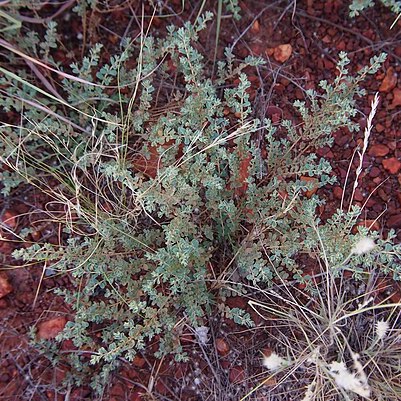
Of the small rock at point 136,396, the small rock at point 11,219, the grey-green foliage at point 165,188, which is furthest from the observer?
the small rock at point 11,219

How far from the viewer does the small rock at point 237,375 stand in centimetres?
176

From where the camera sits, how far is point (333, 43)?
199 centimetres

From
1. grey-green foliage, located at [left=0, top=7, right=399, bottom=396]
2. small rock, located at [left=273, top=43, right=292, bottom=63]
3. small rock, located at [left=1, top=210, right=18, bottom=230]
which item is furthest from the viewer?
small rock, located at [left=273, top=43, right=292, bottom=63]

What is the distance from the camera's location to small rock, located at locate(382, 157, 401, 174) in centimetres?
192

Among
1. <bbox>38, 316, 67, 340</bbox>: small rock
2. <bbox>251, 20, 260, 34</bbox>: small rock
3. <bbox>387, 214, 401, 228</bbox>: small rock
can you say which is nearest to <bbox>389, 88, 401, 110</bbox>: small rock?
<bbox>387, 214, 401, 228</bbox>: small rock

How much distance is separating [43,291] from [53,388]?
309 mm

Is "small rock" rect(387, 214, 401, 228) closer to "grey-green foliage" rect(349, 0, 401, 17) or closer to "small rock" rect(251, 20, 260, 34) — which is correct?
"grey-green foliage" rect(349, 0, 401, 17)

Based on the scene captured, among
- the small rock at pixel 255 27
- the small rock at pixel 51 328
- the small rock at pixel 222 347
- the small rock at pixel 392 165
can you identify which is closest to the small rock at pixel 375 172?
the small rock at pixel 392 165

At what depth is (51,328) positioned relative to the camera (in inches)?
70.9

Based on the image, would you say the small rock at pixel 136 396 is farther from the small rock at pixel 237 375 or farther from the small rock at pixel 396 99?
the small rock at pixel 396 99

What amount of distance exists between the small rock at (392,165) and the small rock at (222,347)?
0.81m

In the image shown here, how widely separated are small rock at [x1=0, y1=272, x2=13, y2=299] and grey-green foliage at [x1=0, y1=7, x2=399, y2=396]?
Result: 0.19 m

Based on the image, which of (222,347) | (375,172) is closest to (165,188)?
(222,347)

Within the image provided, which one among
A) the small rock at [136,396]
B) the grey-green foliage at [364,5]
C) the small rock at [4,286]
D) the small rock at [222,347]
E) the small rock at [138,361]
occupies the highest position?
the grey-green foliage at [364,5]
